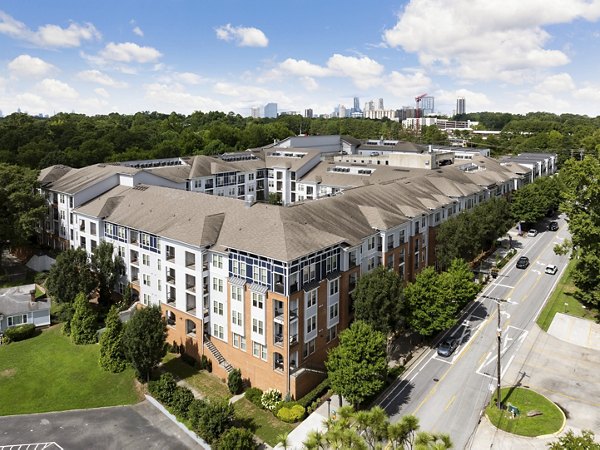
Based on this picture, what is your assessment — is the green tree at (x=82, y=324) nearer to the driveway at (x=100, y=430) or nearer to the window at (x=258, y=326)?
the driveway at (x=100, y=430)

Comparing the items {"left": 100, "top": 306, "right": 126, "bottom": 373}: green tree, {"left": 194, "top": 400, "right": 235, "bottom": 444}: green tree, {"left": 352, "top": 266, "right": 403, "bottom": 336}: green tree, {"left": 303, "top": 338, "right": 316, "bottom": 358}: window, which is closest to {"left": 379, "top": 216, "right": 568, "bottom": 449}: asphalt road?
{"left": 352, "top": 266, "right": 403, "bottom": 336}: green tree

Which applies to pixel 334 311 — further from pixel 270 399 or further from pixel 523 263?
pixel 523 263

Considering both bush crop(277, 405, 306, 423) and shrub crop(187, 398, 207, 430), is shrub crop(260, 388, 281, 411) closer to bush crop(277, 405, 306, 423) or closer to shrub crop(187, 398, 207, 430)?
bush crop(277, 405, 306, 423)

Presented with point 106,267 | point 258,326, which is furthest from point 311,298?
point 106,267

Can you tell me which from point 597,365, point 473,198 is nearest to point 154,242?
point 597,365

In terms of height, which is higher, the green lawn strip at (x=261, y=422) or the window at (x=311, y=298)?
the window at (x=311, y=298)

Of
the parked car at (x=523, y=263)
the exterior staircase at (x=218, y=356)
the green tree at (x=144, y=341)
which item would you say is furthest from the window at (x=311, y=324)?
the parked car at (x=523, y=263)
